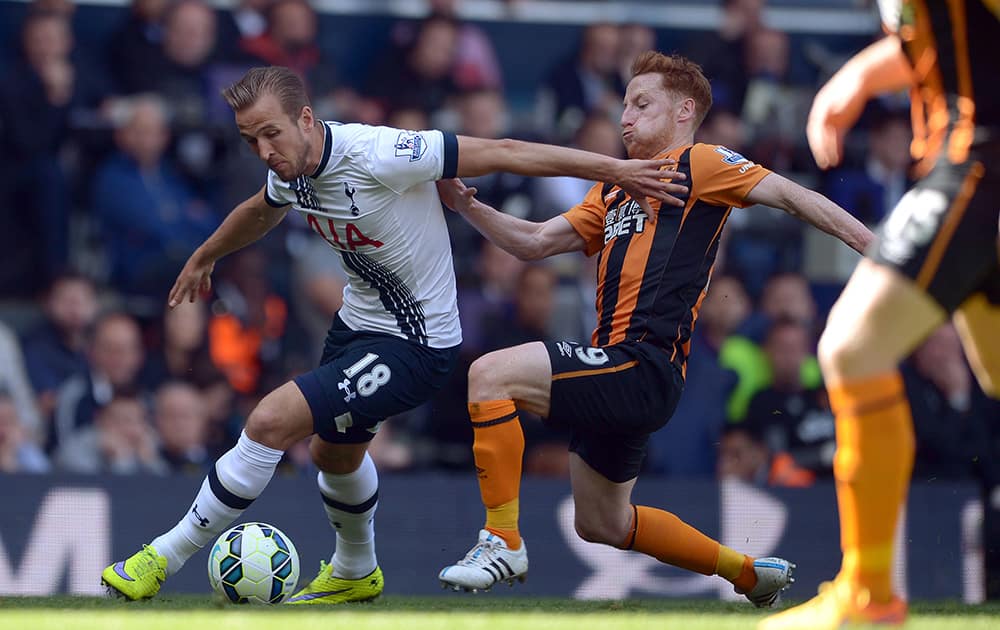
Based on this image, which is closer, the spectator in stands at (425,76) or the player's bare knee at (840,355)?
the player's bare knee at (840,355)

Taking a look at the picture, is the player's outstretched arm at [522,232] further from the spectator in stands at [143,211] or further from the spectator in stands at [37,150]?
the spectator in stands at [37,150]

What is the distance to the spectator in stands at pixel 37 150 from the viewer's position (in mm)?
8961

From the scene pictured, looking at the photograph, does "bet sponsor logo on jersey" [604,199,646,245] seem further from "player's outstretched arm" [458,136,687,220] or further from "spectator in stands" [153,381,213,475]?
"spectator in stands" [153,381,213,475]

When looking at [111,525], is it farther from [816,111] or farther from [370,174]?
[816,111]

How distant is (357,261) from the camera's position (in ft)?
18.6

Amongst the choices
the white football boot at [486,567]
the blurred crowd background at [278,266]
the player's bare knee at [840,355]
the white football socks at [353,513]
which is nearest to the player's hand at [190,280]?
the white football socks at [353,513]

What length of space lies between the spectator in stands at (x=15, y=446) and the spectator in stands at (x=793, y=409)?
14.1 feet

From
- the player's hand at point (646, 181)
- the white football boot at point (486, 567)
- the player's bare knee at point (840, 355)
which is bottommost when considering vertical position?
the white football boot at point (486, 567)

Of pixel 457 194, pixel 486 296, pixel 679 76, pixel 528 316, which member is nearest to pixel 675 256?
pixel 679 76

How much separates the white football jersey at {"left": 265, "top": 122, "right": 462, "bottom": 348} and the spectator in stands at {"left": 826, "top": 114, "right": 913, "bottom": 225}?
5016 mm

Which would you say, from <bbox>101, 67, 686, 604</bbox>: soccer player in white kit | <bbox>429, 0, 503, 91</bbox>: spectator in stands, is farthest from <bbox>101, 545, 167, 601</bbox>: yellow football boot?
<bbox>429, 0, 503, 91</bbox>: spectator in stands

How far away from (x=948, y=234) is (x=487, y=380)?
210cm

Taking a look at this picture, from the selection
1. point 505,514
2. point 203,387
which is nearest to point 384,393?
point 505,514

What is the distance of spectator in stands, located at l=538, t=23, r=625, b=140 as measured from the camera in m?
10.2
